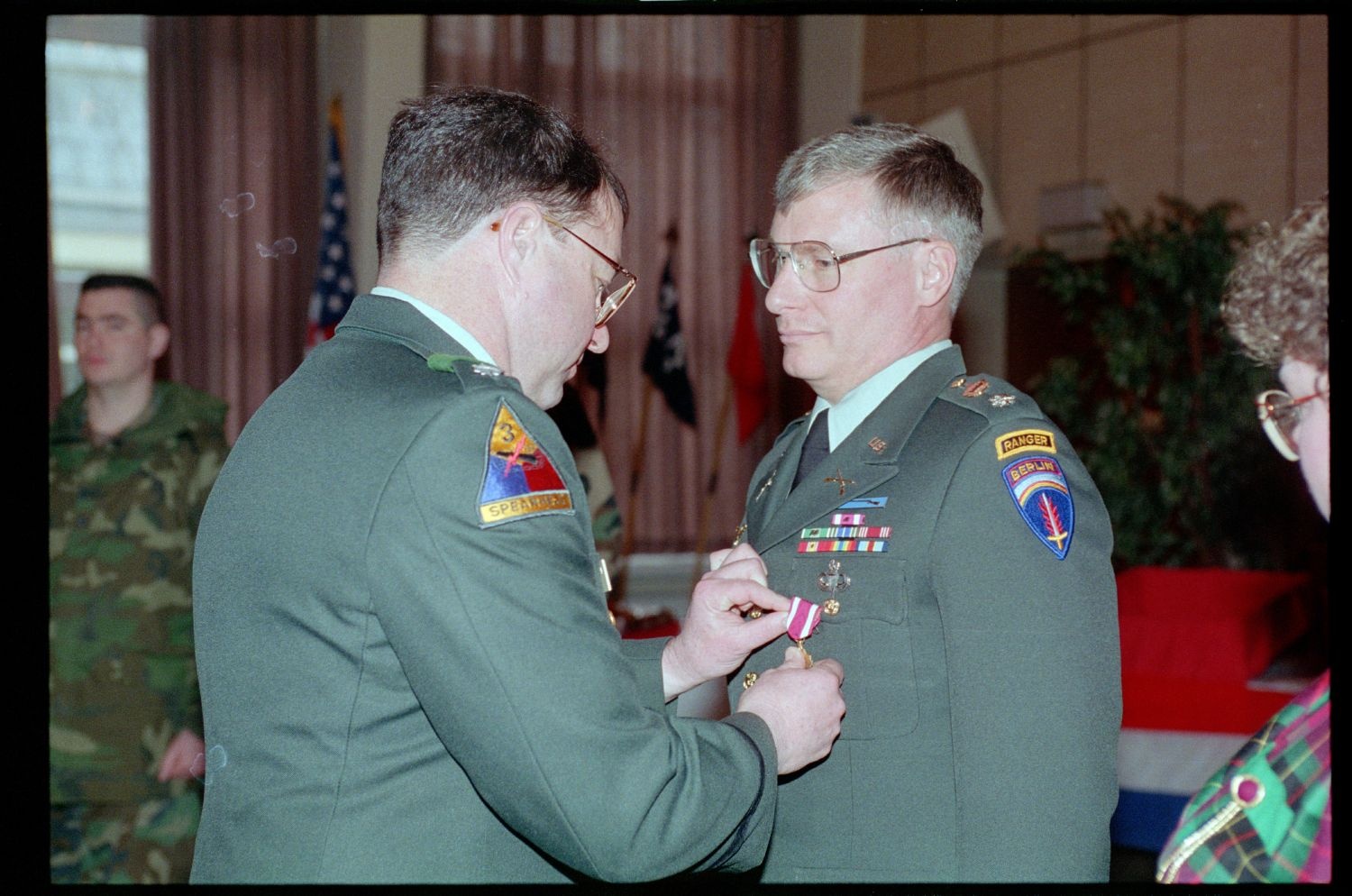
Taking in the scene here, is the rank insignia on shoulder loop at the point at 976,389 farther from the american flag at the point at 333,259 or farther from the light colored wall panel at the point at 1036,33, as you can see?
the light colored wall panel at the point at 1036,33

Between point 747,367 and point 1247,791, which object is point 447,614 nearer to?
point 1247,791

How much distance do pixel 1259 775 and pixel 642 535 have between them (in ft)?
17.5

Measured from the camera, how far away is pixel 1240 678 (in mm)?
3484

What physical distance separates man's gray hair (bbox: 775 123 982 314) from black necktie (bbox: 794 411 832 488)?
0.88 ft

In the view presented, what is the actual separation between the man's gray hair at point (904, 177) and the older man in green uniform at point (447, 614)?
18.0 inches

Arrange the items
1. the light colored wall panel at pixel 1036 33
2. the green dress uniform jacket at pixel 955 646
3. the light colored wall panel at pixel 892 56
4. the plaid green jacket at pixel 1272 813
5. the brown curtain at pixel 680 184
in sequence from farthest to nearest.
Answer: the light colored wall panel at pixel 892 56, the brown curtain at pixel 680 184, the light colored wall panel at pixel 1036 33, the green dress uniform jacket at pixel 955 646, the plaid green jacket at pixel 1272 813

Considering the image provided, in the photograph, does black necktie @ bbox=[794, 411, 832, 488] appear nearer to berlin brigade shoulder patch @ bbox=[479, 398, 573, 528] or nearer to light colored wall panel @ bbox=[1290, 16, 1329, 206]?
berlin brigade shoulder patch @ bbox=[479, 398, 573, 528]

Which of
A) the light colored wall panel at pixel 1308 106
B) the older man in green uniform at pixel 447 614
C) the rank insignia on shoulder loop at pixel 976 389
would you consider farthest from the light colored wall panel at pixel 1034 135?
the older man in green uniform at pixel 447 614

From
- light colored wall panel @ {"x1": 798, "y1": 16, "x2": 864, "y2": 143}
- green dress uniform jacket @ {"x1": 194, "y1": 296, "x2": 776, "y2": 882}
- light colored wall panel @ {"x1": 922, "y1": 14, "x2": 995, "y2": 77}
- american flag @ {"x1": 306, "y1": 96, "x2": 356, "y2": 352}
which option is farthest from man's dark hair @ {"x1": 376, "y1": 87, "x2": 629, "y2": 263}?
light colored wall panel @ {"x1": 798, "y1": 16, "x2": 864, "y2": 143}

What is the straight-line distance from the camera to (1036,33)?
19.0 ft

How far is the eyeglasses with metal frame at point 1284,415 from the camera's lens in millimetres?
1153

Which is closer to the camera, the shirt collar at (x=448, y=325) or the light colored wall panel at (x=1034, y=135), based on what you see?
the shirt collar at (x=448, y=325)

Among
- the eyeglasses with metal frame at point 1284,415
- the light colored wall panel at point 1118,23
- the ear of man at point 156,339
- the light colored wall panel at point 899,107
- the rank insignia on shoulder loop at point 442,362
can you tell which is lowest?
the eyeglasses with metal frame at point 1284,415
